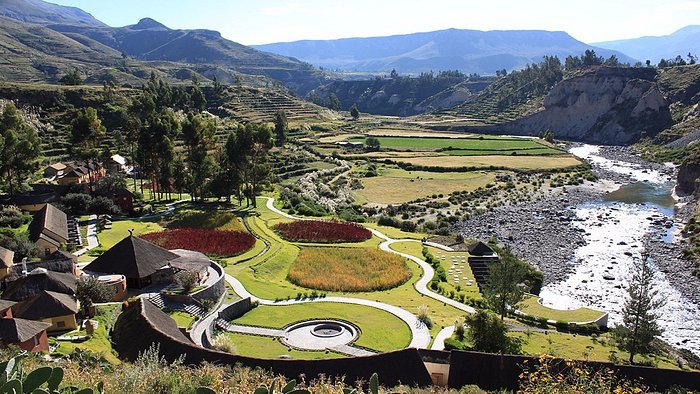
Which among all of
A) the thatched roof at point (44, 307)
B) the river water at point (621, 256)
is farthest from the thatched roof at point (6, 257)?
the river water at point (621, 256)

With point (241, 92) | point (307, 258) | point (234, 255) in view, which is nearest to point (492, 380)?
point (307, 258)

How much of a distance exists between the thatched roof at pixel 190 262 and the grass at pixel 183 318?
4.05 metres

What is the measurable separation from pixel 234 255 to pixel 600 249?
4318 centimetres

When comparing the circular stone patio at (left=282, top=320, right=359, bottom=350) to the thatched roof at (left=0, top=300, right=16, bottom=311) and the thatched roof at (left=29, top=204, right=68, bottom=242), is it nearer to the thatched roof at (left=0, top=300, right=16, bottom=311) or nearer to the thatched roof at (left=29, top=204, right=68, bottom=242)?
the thatched roof at (left=0, top=300, right=16, bottom=311)

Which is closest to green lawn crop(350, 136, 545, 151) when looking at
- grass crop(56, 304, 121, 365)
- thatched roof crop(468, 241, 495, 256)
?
thatched roof crop(468, 241, 495, 256)

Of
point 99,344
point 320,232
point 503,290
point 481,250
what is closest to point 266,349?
point 99,344

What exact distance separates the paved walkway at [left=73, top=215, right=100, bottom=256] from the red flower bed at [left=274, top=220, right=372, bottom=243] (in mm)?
18773

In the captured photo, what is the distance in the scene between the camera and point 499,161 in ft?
403

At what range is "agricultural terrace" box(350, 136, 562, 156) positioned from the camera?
448 ft

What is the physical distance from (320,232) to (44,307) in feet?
104

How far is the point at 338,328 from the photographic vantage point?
34500mm

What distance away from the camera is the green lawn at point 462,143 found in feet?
472

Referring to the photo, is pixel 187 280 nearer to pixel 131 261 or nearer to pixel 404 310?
pixel 131 261

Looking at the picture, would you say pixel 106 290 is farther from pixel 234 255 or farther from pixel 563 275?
pixel 563 275
